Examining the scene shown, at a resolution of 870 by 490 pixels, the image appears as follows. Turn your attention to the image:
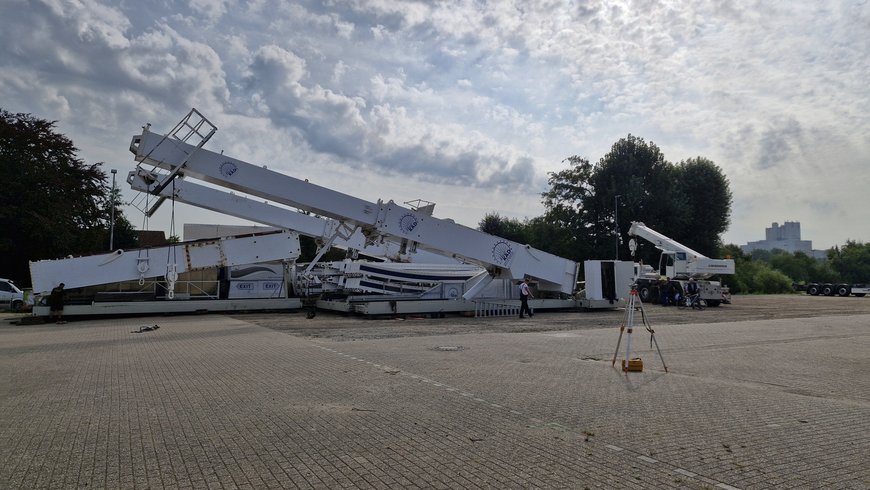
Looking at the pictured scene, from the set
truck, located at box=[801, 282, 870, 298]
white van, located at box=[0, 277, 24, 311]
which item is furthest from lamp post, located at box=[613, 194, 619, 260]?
white van, located at box=[0, 277, 24, 311]

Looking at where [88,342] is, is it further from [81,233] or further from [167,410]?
[81,233]

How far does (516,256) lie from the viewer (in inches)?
942

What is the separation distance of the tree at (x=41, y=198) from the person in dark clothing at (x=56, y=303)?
44.8ft

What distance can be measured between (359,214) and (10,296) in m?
20.0

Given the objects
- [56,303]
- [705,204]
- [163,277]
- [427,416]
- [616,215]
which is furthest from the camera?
[705,204]

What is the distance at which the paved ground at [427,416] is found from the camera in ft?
15.7

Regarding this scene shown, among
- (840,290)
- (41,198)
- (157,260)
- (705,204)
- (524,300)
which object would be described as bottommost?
(524,300)

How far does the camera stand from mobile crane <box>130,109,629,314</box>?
1828 cm

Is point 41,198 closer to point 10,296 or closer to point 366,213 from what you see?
point 10,296

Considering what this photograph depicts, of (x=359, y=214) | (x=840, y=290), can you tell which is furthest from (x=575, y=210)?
(x=359, y=214)

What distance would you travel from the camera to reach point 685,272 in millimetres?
32031

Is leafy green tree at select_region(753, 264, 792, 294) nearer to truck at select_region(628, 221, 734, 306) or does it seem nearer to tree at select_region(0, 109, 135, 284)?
truck at select_region(628, 221, 734, 306)

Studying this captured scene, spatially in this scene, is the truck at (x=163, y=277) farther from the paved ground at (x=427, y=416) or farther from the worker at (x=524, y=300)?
the worker at (x=524, y=300)

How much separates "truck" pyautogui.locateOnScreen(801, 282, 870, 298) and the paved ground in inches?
1530
